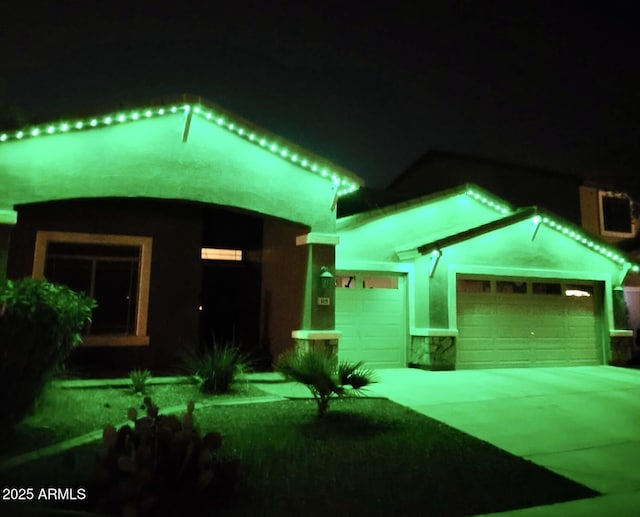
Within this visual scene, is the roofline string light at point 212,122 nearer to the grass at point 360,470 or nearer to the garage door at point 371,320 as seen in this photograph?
the garage door at point 371,320

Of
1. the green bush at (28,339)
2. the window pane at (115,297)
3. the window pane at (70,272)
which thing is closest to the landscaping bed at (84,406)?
the green bush at (28,339)

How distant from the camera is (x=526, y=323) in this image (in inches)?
561

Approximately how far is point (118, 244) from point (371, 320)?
6119 millimetres

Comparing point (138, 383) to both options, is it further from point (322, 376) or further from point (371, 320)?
point (371, 320)

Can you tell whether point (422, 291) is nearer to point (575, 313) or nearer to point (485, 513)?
point (575, 313)

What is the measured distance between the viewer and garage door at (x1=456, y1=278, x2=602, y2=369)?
1372 cm

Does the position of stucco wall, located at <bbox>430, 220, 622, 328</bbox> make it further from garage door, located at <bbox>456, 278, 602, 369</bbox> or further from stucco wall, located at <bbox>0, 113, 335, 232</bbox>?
stucco wall, located at <bbox>0, 113, 335, 232</bbox>

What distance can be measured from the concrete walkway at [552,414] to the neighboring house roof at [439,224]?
120 inches

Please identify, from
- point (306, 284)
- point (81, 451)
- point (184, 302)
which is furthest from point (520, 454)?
point (184, 302)

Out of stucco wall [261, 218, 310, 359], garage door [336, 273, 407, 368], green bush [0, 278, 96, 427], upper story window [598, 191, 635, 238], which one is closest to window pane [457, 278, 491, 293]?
garage door [336, 273, 407, 368]

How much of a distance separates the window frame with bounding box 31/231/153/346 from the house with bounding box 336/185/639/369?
435 cm

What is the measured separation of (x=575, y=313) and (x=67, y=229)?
42.7 feet

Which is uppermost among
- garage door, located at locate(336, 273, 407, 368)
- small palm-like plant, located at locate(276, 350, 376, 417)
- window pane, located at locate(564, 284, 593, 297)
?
window pane, located at locate(564, 284, 593, 297)

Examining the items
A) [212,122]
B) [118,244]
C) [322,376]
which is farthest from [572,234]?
[118,244]
